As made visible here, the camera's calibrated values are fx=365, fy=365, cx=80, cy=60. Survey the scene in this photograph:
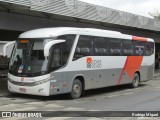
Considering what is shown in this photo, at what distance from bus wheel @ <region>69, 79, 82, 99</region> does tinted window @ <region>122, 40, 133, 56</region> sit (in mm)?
4867

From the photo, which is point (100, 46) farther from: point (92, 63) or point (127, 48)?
point (127, 48)

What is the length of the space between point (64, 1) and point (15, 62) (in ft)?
20.1

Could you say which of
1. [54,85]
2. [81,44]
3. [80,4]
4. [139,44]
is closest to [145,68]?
[139,44]

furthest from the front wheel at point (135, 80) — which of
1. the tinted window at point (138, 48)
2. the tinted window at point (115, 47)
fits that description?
the tinted window at point (115, 47)

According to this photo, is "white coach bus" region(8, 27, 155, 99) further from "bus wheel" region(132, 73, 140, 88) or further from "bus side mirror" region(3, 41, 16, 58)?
"bus wheel" region(132, 73, 140, 88)

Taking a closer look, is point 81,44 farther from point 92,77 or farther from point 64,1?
Result: point 64,1

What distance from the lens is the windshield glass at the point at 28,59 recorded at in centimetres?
1459

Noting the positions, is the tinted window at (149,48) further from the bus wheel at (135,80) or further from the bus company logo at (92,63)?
the bus company logo at (92,63)

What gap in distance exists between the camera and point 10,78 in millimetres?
15406

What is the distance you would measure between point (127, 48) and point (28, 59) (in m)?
7.45

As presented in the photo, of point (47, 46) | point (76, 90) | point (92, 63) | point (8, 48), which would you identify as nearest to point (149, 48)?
point (92, 63)

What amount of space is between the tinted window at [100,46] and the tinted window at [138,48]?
3912mm

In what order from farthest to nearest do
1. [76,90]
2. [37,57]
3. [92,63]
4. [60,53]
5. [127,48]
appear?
[127,48] → [92,63] → [76,90] → [60,53] → [37,57]

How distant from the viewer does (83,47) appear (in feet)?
53.5
